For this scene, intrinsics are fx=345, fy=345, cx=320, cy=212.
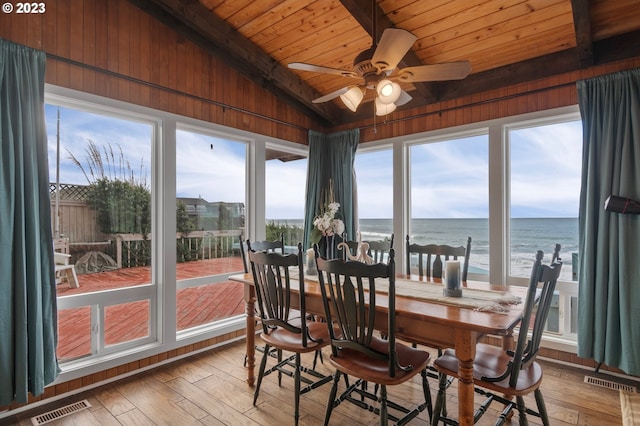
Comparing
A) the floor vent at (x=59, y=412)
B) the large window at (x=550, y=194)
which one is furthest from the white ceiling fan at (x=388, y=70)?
the floor vent at (x=59, y=412)

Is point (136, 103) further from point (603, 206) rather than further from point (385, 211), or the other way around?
point (603, 206)

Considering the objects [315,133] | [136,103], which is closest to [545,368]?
[315,133]

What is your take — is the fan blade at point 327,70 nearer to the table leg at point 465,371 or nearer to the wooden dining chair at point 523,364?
the wooden dining chair at point 523,364

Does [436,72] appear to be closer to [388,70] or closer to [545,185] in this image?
[388,70]

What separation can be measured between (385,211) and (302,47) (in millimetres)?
2177

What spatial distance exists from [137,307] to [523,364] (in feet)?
9.79

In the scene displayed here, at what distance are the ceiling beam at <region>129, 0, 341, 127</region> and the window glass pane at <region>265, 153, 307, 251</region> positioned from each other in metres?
0.79

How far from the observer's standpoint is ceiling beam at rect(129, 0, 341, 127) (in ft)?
9.80

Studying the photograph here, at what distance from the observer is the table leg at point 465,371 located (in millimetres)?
1729

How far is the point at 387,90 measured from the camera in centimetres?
227

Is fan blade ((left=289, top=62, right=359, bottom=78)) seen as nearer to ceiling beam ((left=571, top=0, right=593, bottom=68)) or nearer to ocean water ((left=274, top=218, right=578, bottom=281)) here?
ceiling beam ((left=571, top=0, right=593, bottom=68))

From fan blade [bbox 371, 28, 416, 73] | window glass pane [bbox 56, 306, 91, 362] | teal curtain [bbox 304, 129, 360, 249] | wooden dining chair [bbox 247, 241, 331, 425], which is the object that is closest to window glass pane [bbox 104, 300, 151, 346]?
window glass pane [bbox 56, 306, 91, 362]

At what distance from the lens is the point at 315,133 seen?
4.66 m

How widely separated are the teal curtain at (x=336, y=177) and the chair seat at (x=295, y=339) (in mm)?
2043
